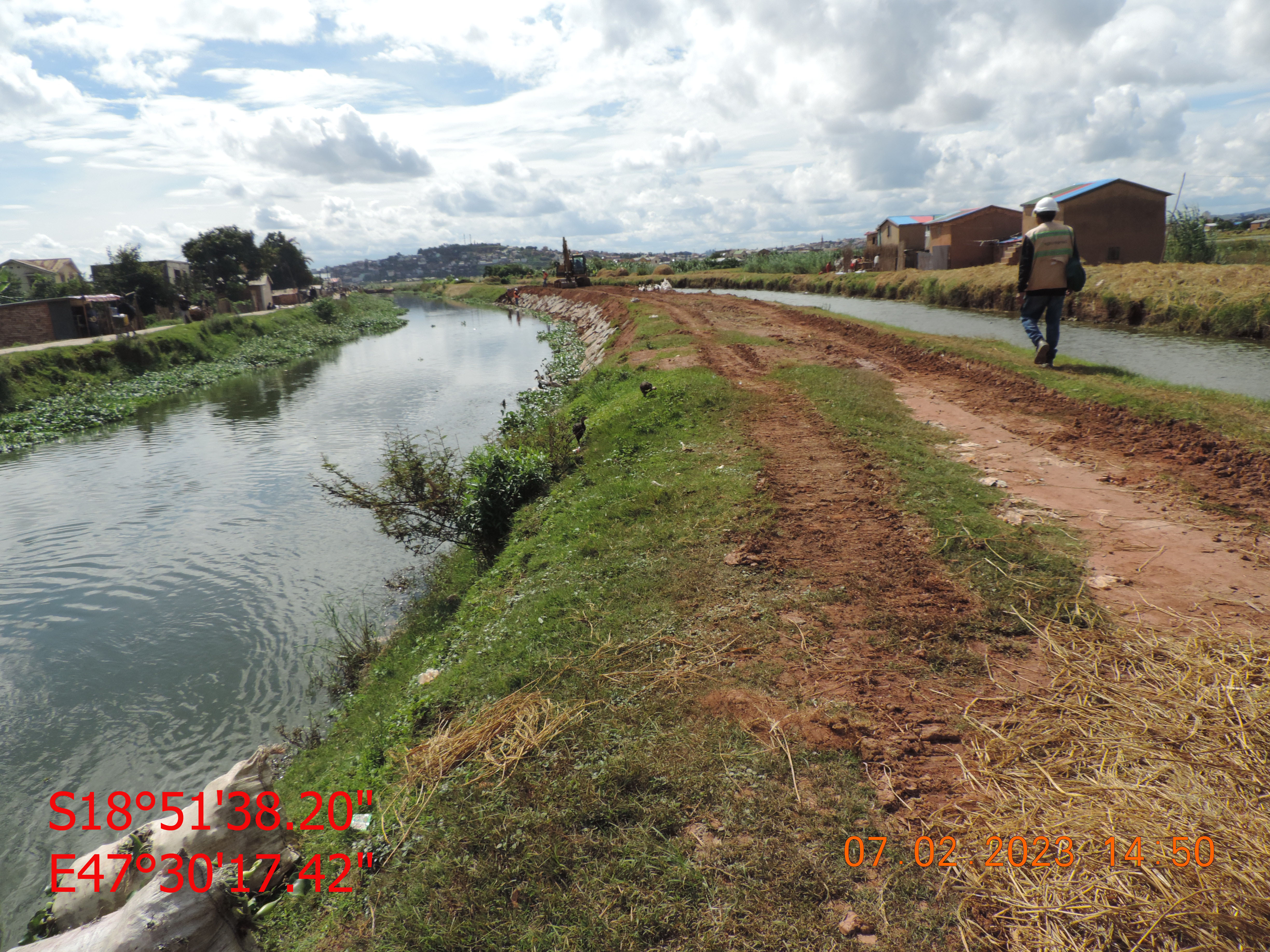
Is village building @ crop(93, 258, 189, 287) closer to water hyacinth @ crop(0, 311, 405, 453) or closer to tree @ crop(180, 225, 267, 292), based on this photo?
tree @ crop(180, 225, 267, 292)

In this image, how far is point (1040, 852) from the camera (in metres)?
2.99

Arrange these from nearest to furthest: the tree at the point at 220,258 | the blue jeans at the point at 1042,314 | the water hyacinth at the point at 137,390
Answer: the blue jeans at the point at 1042,314
the water hyacinth at the point at 137,390
the tree at the point at 220,258

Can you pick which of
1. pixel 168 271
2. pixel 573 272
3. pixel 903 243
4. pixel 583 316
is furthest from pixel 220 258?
pixel 903 243

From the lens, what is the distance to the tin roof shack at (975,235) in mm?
41594

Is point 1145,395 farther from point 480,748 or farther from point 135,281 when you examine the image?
point 135,281

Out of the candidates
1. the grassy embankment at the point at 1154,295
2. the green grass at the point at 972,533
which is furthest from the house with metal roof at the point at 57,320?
the grassy embankment at the point at 1154,295

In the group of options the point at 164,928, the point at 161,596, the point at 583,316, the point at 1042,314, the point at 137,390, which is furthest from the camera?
the point at 583,316

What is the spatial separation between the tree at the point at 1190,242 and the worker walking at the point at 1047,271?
2685cm

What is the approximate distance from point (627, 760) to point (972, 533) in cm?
382

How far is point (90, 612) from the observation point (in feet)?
32.9

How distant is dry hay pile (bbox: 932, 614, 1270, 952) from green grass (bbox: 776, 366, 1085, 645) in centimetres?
66

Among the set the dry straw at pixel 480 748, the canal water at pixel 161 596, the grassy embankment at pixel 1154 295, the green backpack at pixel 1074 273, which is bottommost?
the canal water at pixel 161 596

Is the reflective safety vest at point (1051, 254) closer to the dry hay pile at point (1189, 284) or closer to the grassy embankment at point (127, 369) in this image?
the dry hay pile at point (1189, 284)

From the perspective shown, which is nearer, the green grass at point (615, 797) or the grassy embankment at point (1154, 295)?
the green grass at point (615, 797)
